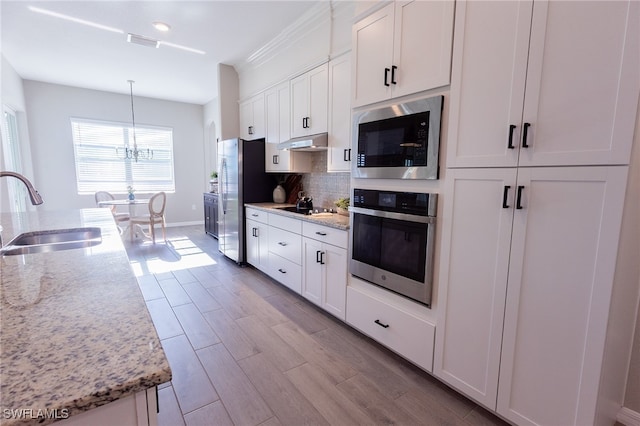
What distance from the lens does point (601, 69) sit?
1.12m

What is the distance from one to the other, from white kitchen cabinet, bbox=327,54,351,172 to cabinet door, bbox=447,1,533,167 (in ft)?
3.64

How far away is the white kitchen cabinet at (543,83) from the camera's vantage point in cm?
109

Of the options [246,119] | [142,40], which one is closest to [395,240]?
[246,119]

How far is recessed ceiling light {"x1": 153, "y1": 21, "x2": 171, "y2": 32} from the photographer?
3178 mm

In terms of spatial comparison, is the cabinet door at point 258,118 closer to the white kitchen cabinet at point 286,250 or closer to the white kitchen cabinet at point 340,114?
the white kitchen cabinet at point 286,250

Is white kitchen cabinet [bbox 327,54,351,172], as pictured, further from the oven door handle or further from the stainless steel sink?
the stainless steel sink

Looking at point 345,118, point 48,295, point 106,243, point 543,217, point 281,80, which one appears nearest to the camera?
point 48,295

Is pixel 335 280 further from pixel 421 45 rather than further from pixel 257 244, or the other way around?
pixel 421 45

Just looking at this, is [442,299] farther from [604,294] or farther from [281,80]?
[281,80]

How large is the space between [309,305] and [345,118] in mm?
1773

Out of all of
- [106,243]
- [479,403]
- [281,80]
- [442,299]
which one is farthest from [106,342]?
[281,80]

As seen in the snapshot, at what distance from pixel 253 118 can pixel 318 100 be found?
61.0 inches

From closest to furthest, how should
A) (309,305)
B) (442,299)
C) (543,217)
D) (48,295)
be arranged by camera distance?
(48,295) → (543,217) → (442,299) → (309,305)

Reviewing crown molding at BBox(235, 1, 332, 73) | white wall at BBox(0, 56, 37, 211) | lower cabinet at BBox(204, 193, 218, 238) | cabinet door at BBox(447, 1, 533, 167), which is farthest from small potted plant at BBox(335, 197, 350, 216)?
white wall at BBox(0, 56, 37, 211)
